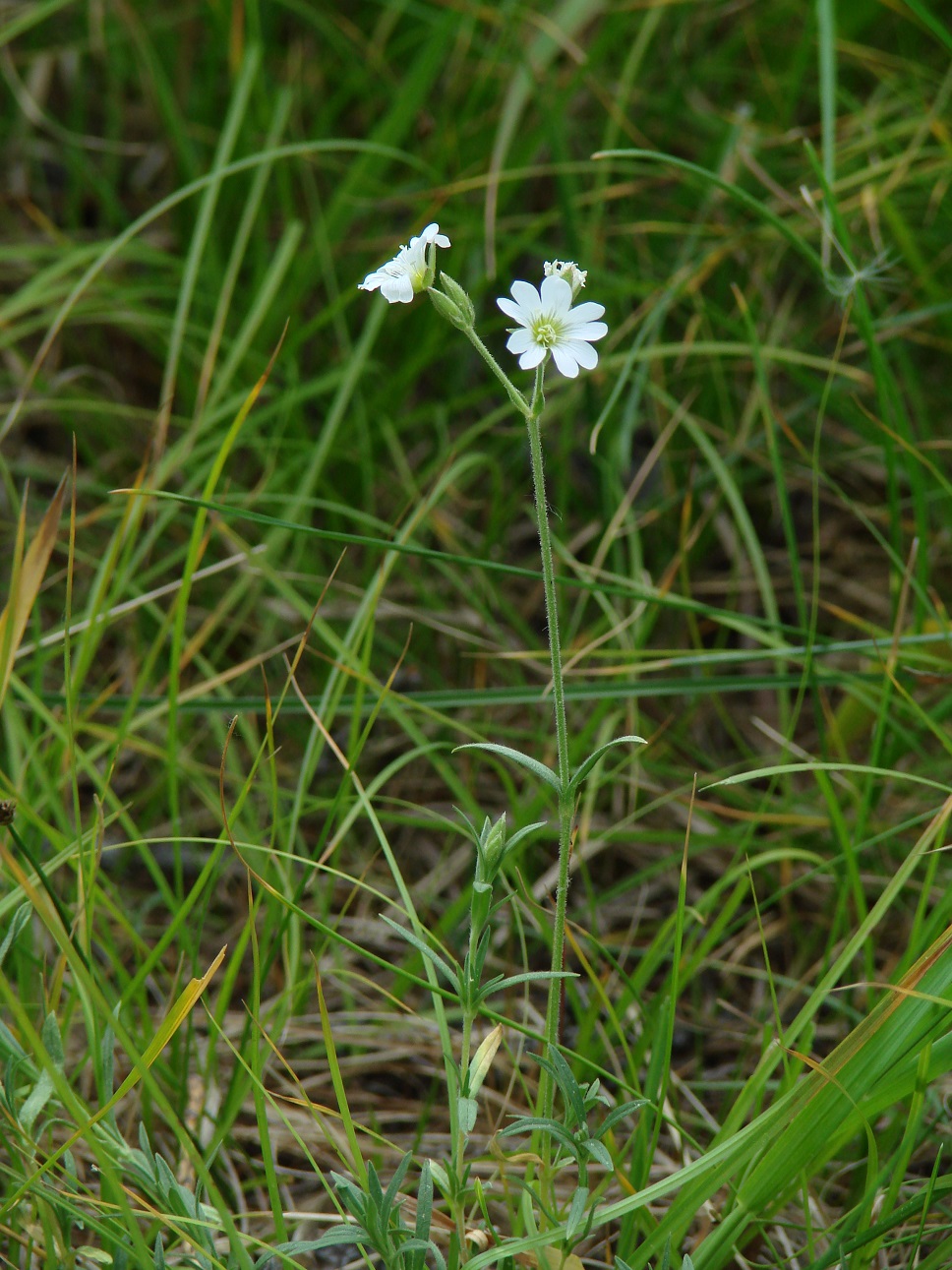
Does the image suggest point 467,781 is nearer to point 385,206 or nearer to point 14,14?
point 385,206

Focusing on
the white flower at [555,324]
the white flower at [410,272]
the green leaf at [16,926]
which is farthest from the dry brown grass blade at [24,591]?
the white flower at [555,324]

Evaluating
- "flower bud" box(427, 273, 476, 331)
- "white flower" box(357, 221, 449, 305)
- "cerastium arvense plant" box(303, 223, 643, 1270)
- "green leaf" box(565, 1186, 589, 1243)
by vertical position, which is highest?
"white flower" box(357, 221, 449, 305)

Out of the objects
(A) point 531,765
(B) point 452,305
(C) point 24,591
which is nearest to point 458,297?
(B) point 452,305

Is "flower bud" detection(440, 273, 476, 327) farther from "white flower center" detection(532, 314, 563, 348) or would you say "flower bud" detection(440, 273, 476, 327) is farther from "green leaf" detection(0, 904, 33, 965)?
"green leaf" detection(0, 904, 33, 965)

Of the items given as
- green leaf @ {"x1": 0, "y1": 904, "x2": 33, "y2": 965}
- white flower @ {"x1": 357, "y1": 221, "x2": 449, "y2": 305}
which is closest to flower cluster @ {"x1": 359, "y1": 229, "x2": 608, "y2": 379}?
white flower @ {"x1": 357, "y1": 221, "x2": 449, "y2": 305}

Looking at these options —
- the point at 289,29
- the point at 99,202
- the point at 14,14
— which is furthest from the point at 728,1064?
the point at 14,14

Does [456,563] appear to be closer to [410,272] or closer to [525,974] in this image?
[410,272]
